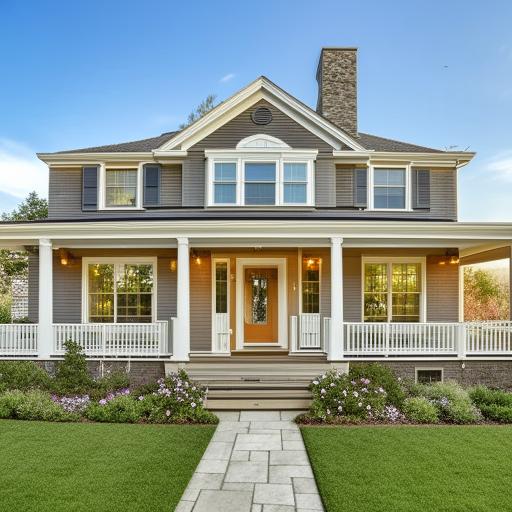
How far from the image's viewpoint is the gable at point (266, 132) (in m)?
11.9

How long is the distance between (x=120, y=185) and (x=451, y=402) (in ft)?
33.1

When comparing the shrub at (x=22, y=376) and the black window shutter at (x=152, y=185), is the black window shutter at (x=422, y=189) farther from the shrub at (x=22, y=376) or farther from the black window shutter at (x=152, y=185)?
the shrub at (x=22, y=376)

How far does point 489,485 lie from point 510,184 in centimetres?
2265

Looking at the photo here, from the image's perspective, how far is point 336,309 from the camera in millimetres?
9234

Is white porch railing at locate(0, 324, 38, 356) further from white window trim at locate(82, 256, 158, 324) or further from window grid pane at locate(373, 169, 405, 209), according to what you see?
window grid pane at locate(373, 169, 405, 209)

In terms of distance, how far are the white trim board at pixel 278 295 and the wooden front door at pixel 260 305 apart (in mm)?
138

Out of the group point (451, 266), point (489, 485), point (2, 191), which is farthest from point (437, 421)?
point (2, 191)

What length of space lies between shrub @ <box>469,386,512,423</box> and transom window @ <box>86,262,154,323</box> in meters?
8.19

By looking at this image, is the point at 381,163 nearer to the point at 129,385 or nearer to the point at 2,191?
the point at 129,385

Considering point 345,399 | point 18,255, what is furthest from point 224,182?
point 18,255

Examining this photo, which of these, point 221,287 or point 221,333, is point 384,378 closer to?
point 221,333

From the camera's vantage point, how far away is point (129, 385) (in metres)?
9.13

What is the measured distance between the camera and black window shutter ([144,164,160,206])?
11933 mm

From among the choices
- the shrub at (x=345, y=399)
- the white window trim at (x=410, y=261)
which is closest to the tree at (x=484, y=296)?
the white window trim at (x=410, y=261)
